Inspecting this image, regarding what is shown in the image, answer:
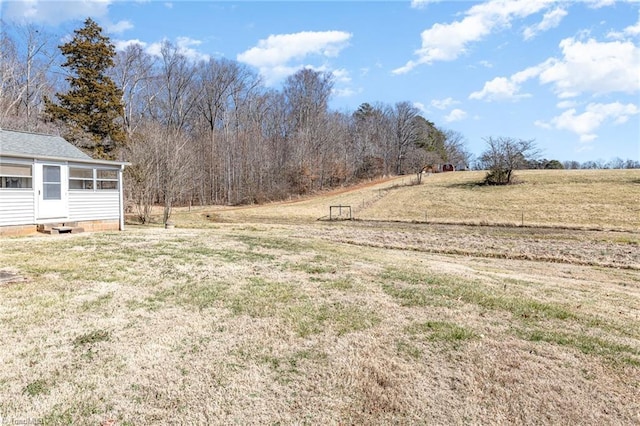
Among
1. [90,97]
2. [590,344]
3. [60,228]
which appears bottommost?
[590,344]

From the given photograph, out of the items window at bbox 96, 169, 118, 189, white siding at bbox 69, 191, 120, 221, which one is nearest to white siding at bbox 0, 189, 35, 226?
white siding at bbox 69, 191, 120, 221

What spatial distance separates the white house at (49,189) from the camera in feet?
33.8

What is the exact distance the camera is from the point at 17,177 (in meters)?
10.7

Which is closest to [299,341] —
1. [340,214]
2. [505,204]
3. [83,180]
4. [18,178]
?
Answer: [18,178]

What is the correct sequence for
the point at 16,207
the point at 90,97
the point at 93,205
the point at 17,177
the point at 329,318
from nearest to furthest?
1. the point at 329,318
2. the point at 16,207
3. the point at 17,177
4. the point at 93,205
5. the point at 90,97

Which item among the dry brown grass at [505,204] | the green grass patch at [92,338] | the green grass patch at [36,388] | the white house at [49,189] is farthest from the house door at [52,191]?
the dry brown grass at [505,204]

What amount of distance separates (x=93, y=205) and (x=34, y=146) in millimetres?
2424

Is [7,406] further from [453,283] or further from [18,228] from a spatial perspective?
[18,228]

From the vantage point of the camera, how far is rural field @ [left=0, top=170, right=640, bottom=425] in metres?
2.58

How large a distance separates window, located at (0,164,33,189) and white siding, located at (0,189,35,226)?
45 centimetres

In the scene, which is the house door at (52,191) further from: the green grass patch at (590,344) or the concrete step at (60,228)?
the green grass patch at (590,344)

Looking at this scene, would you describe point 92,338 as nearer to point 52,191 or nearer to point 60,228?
point 60,228

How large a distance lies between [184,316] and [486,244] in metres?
11.9

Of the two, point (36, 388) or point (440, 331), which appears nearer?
point (36, 388)
